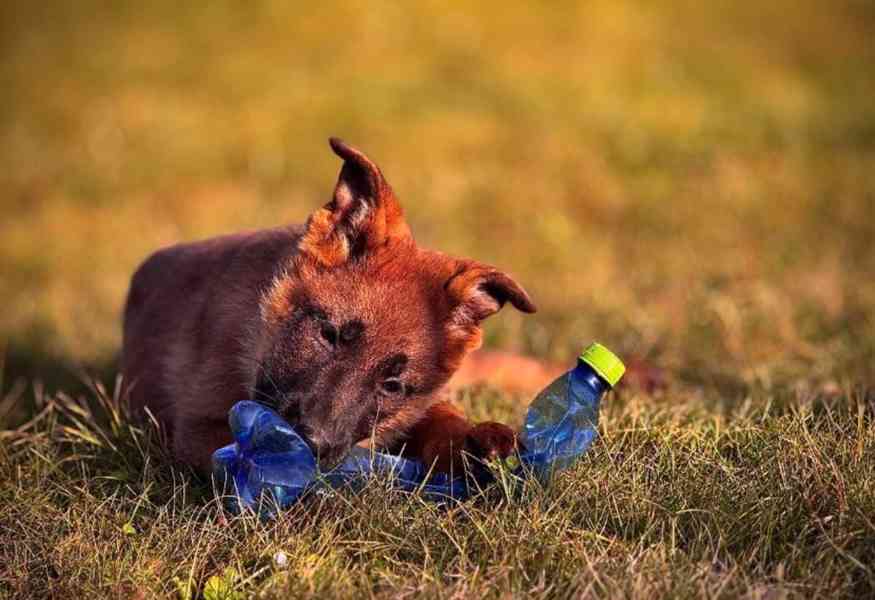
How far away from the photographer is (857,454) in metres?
3.74

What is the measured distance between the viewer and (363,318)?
4.13m

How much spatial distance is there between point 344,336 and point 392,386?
300 mm

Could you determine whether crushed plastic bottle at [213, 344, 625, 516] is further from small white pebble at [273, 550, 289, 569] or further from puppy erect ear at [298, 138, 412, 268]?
puppy erect ear at [298, 138, 412, 268]

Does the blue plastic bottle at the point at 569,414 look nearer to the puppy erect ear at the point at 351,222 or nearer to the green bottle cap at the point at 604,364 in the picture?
the green bottle cap at the point at 604,364

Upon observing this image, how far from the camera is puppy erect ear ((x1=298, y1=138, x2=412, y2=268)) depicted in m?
4.41

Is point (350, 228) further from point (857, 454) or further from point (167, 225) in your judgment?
point (167, 225)

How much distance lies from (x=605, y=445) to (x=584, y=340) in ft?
10.0

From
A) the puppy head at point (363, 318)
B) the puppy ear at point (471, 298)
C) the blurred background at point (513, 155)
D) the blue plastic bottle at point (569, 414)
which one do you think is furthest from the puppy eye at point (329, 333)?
the blurred background at point (513, 155)

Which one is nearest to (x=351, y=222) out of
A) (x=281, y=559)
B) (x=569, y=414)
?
(x=569, y=414)

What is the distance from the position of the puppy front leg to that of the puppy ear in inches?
10.9

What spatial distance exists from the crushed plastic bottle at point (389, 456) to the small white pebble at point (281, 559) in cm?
29

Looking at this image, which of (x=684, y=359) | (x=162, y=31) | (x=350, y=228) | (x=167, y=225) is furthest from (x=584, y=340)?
(x=162, y=31)

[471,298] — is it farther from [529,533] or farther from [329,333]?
[529,533]

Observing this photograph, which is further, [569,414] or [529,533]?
[569,414]
